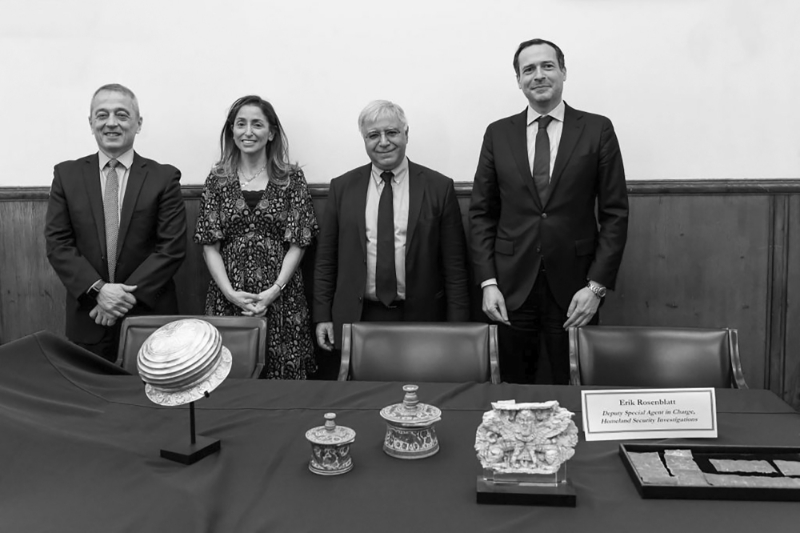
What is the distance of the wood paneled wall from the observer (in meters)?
3.10

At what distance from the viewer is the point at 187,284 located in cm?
341

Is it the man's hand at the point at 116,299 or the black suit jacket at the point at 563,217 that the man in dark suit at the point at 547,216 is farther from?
the man's hand at the point at 116,299

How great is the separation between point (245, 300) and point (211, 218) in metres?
0.38

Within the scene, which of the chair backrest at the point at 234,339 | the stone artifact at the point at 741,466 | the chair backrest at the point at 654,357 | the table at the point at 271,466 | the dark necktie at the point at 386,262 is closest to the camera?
the table at the point at 271,466

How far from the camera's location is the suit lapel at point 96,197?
2865 mm

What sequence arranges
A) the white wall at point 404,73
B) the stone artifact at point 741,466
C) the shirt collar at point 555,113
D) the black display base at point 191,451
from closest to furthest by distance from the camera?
the stone artifact at point 741,466 → the black display base at point 191,451 → the shirt collar at point 555,113 → the white wall at point 404,73

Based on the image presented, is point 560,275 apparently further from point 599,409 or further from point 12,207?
point 12,207

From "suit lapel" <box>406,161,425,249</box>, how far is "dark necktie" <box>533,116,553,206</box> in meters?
0.47

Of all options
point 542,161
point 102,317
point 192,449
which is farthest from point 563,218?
point 102,317

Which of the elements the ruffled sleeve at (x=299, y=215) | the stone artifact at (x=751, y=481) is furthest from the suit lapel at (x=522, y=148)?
the stone artifact at (x=751, y=481)

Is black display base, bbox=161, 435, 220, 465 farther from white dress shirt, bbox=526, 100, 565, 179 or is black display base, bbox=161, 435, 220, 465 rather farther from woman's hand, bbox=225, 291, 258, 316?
white dress shirt, bbox=526, 100, 565, 179

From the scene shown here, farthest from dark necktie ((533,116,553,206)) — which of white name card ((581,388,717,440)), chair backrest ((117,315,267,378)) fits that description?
white name card ((581,388,717,440))

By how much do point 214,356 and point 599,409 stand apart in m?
0.79

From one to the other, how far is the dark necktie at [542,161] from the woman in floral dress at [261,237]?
0.98 metres
